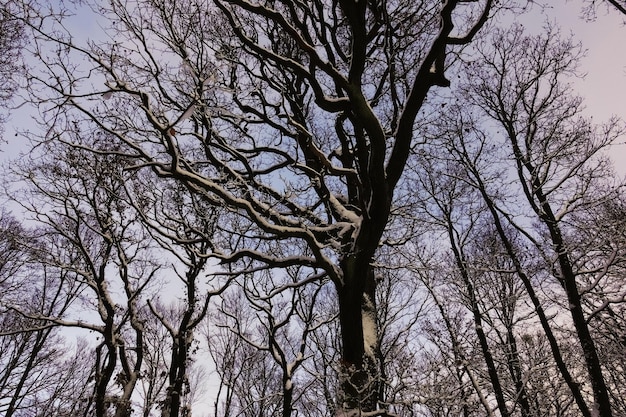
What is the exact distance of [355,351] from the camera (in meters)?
4.77

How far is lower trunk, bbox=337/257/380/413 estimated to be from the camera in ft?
14.9

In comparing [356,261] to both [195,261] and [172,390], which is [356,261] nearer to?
[195,261]

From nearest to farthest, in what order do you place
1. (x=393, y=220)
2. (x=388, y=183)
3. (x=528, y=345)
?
(x=388, y=183) < (x=393, y=220) < (x=528, y=345)

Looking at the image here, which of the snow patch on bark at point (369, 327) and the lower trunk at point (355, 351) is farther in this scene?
the snow patch on bark at point (369, 327)

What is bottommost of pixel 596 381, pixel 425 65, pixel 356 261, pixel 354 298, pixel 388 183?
pixel 596 381

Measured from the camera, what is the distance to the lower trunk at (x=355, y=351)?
4.55 metres

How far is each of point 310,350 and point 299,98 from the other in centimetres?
1069

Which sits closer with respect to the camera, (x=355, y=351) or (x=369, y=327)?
(x=355, y=351)

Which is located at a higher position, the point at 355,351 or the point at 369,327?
the point at 369,327

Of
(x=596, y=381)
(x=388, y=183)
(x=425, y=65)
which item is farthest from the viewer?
(x=596, y=381)

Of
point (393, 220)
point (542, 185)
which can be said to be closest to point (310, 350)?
point (393, 220)

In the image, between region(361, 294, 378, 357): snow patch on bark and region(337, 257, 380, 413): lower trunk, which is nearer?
region(337, 257, 380, 413): lower trunk

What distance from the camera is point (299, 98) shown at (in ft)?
24.1

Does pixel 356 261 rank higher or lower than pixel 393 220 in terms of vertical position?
lower
